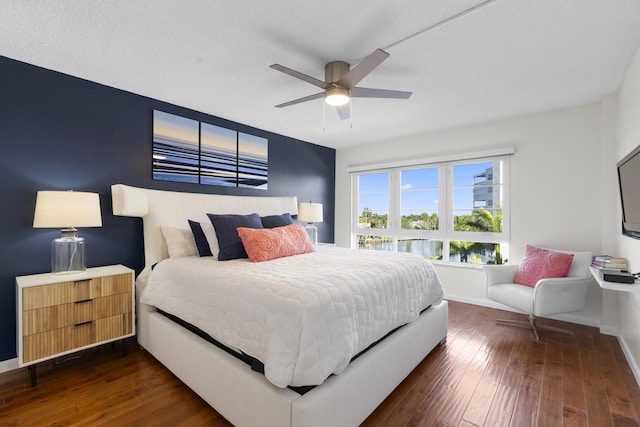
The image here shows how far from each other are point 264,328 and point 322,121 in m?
2.96

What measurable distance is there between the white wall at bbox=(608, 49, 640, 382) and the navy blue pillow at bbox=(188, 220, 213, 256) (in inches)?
139

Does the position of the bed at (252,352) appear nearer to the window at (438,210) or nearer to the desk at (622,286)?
the desk at (622,286)

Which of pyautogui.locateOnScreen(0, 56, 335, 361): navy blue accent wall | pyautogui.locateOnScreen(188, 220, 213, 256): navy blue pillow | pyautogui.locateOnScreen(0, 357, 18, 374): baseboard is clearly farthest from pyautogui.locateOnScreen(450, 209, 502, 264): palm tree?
pyautogui.locateOnScreen(0, 357, 18, 374): baseboard

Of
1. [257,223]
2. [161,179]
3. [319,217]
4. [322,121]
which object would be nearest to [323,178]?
[319,217]

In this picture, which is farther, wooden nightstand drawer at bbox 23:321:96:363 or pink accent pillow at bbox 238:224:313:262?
pink accent pillow at bbox 238:224:313:262

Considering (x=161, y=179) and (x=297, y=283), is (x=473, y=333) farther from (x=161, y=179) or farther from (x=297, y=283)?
Result: (x=161, y=179)

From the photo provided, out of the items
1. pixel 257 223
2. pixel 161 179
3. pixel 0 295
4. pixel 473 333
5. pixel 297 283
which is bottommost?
pixel 473 333

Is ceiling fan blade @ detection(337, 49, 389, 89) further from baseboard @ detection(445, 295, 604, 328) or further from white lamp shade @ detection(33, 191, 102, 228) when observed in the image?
baseboard @ detection(445, 295, 604, 328)

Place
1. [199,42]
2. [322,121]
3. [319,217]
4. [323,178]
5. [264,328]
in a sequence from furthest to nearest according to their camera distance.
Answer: [323,178] → [319,217] → [322,121] → [199,42] → [264,328]

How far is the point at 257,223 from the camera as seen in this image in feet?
10.3

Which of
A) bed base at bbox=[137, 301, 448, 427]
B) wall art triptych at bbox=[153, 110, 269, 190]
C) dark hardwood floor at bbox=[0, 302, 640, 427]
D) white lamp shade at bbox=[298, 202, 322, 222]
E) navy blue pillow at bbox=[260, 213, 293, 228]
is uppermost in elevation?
wall art triptych at bbox=[153, 110, 269, 190]

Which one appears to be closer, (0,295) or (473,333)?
(0,295)

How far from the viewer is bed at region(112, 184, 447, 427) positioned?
4.73ft

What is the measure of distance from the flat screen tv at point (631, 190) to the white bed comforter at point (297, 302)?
4.62 ft
